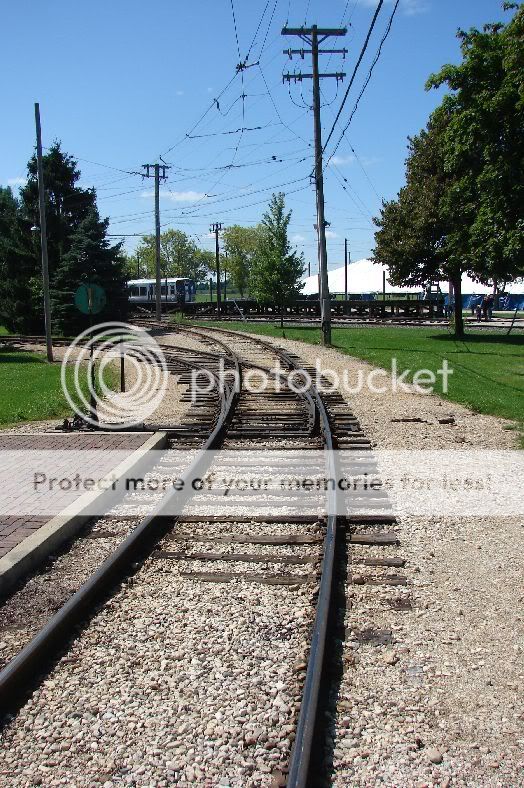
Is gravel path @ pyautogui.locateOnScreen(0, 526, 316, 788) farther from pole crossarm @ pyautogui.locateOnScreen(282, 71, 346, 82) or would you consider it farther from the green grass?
pole crossarm @ pyautogui.locateOnScreen(282, 71, 346, 82)

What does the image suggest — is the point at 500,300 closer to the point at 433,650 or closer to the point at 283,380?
the point at 283,380

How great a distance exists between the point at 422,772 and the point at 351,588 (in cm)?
201

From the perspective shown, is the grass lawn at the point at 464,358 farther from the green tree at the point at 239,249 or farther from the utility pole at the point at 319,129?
the green tree at the point at 239,249

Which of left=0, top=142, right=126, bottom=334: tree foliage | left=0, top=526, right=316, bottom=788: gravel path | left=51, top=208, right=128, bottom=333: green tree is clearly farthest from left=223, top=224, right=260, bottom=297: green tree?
left=0, top=526, right=316, bottom=788: gravel path

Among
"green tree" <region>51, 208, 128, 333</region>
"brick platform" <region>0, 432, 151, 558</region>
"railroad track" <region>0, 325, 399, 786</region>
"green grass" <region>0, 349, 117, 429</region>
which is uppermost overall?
"green tree" <region>51, 208, 128, 333</region>

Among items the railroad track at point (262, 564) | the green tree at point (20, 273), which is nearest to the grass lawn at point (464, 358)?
the railroad track at point (262, 564)

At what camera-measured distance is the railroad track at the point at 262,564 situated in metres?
3.77

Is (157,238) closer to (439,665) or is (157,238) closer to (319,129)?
(319,129)

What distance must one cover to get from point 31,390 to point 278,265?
25682mm

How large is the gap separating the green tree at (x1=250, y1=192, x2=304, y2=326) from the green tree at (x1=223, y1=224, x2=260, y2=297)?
6536 centimetres

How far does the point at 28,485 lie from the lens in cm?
771

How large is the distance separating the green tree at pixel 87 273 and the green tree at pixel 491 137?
643 inches

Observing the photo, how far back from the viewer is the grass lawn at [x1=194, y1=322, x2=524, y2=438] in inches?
550

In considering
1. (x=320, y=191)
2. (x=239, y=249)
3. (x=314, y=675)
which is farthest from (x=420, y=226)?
(x=239, y=249)
